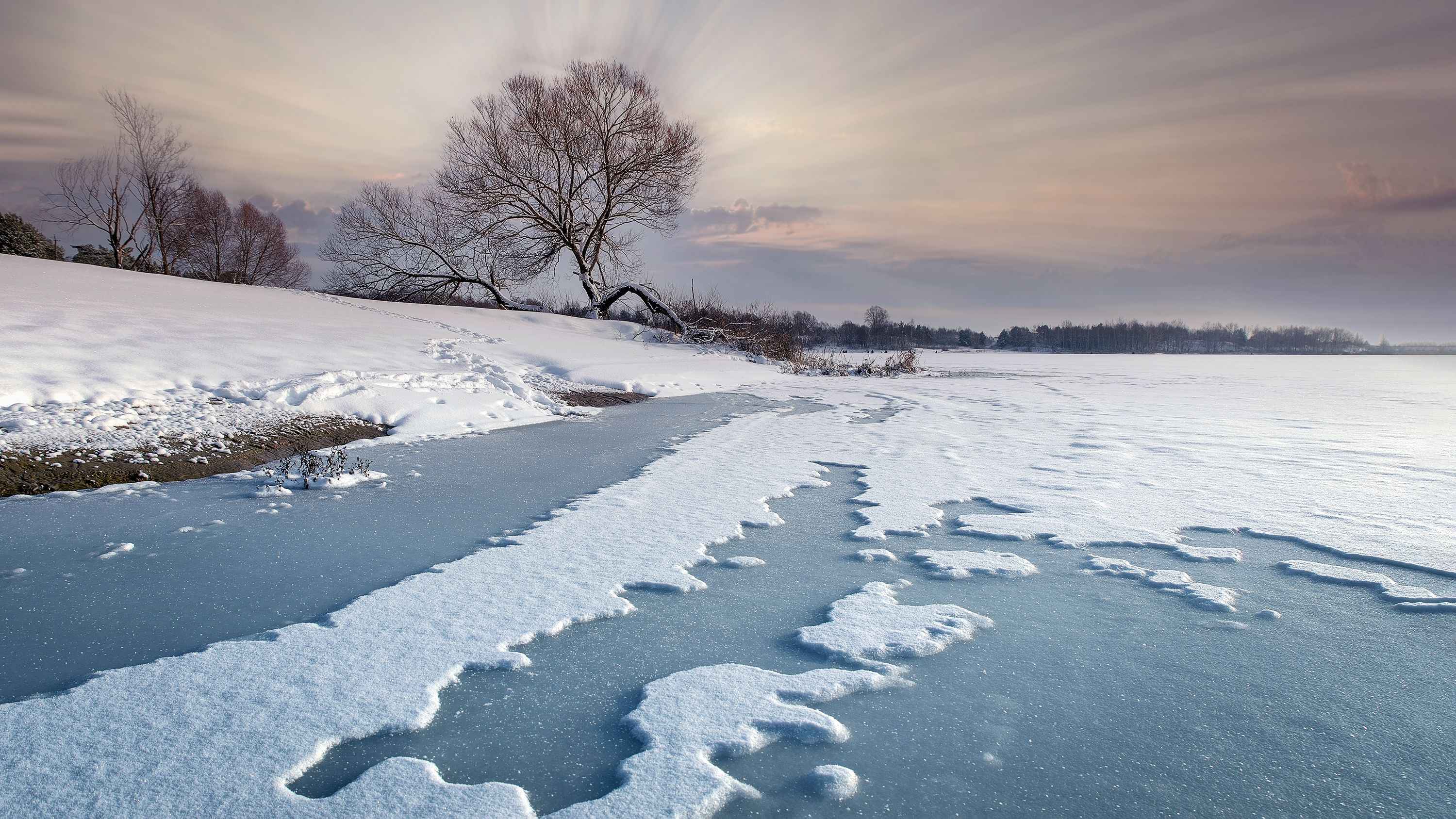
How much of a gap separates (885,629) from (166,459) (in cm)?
540

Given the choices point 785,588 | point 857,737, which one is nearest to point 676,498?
point 785,588

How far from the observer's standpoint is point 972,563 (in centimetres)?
347

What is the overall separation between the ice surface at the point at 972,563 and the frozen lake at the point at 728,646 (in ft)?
0.08

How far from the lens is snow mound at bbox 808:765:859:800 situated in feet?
5.58

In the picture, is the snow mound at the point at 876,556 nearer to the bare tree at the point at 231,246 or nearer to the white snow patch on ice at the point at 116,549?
the white snow patch on ice at the point at 116,549

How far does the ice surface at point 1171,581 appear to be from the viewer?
9.79 feet

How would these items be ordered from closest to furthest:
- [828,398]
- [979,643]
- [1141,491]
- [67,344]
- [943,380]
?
[979,643] < [1141,491] < [67,344] < [828,398] < [943,380]

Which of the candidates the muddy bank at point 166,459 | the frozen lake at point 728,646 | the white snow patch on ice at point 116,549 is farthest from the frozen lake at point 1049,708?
the muddy bank at point 166,459

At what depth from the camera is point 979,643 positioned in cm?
257

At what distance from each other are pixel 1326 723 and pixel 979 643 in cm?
Result: 100

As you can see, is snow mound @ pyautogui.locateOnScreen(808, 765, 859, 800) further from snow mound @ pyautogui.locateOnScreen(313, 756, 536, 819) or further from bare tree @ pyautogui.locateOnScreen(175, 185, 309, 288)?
bare tree @ pyautogui.locateOnScreen(175, 185, 309, 288)

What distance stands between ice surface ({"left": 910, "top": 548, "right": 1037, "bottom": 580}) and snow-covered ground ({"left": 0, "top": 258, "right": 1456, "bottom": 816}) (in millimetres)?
32

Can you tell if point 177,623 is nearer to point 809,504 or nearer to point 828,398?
point 809,504

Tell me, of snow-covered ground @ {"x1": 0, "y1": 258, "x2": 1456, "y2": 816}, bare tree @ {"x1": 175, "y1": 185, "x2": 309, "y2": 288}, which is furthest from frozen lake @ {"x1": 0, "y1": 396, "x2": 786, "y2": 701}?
bare tree @ {"x1": 175, "y1": 185, "x2": 309, "y2": 288}
